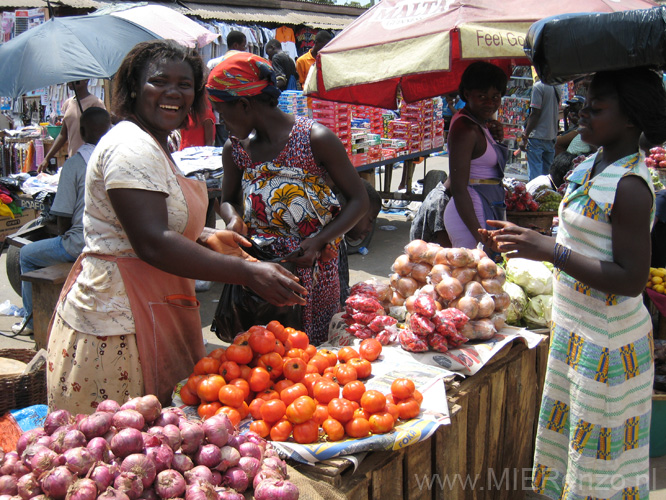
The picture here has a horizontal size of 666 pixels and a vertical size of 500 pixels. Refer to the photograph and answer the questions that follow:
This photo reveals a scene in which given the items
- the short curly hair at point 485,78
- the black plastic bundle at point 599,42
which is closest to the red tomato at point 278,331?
the black plastic bundle at point 599,42

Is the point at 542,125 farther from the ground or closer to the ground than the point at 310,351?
farther from the ground

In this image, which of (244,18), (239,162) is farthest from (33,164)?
(239,162)

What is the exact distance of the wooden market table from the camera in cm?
196

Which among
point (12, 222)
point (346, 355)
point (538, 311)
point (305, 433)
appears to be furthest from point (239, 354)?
point (12, 222)

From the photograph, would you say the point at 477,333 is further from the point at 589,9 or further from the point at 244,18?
the point at 244,18

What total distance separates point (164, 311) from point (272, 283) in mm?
478

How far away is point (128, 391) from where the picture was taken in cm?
200

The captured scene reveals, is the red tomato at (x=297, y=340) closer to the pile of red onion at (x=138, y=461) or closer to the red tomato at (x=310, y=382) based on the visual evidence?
the red tomato at (x=310, y=382)

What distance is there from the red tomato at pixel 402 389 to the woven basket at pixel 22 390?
220cm

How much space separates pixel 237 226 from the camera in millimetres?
2875

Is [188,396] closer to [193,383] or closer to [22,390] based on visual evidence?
[193,383]

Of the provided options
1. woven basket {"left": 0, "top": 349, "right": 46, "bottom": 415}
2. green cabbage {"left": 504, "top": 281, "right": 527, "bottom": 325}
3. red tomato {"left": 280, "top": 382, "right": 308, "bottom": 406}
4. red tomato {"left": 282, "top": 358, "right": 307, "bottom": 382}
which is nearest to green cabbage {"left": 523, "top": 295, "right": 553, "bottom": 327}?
green cabbage {"left": 504, "top": 281, "right": 527, "bottom": 325}

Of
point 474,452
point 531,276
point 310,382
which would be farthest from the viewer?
point 531,276

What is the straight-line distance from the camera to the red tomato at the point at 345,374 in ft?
7.34
